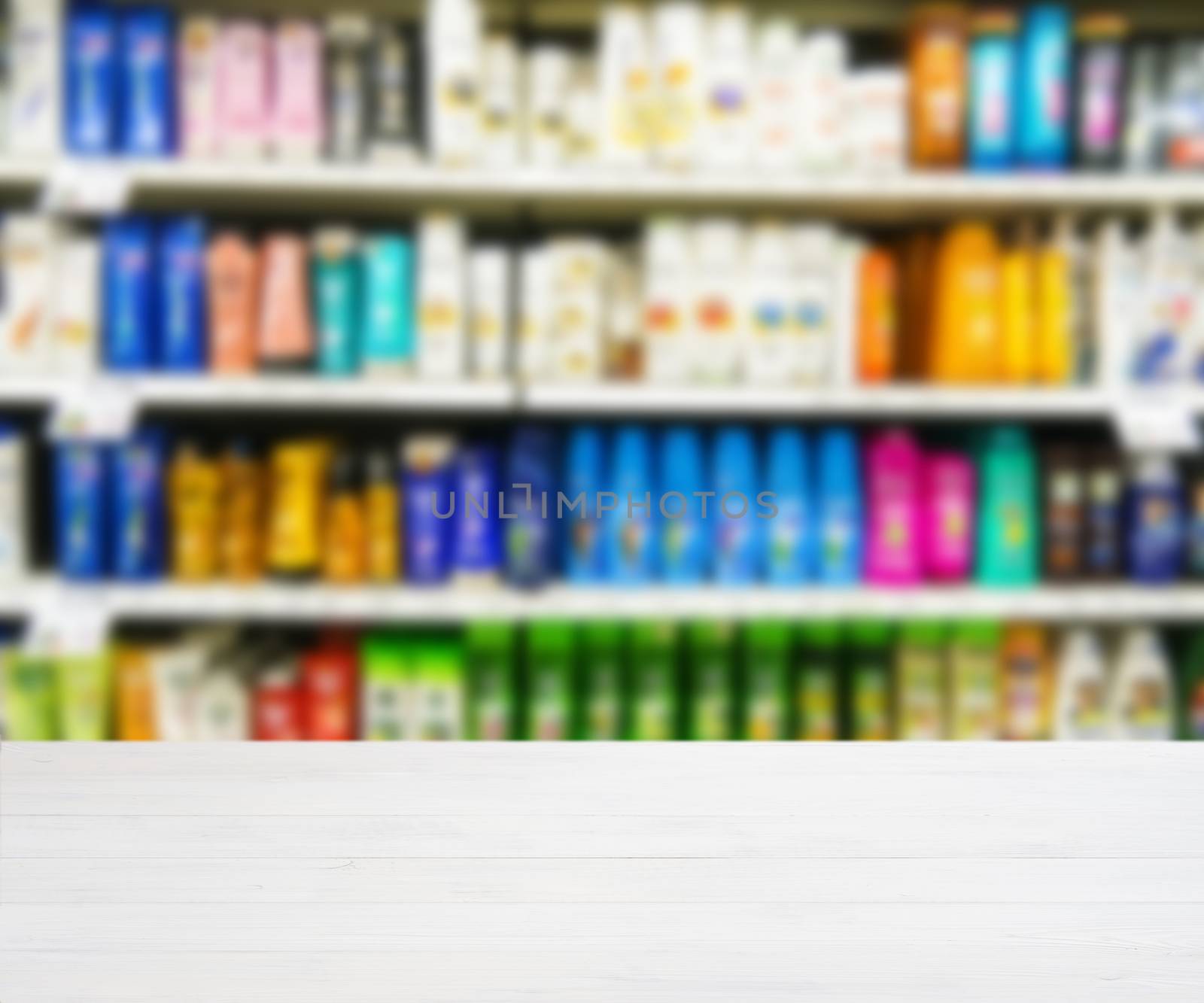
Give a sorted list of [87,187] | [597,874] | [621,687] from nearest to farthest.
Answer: [597,874] < [87,187] < [621,687]

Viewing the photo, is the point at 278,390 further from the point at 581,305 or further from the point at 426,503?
the point at 581,305

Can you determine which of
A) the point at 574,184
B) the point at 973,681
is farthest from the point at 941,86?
the point at 973,681

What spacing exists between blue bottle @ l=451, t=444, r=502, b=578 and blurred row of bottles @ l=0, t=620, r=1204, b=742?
0.40ft

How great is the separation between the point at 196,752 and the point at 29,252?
1641 mm

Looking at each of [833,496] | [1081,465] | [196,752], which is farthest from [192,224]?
[1081,465]

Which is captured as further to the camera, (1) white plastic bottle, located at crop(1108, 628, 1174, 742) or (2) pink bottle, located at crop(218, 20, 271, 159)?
(1) white plastic bottle, located at crop(1108, 628, 1174, 742)

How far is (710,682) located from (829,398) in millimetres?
575

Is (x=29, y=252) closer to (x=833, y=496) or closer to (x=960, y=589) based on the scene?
(x=833, y=496)

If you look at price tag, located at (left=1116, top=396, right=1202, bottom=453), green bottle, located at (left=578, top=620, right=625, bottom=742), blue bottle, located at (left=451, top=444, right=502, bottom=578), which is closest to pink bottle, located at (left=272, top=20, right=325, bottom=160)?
blue bottle, located at (left=451, top=444, right=502, bottom=578)

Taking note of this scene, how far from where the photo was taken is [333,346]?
5.98ft

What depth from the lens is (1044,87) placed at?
1810mm

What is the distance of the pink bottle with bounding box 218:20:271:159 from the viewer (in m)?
1.80

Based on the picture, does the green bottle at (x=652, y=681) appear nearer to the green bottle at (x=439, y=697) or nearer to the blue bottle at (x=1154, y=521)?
the green bottle at (x=439, y=697)

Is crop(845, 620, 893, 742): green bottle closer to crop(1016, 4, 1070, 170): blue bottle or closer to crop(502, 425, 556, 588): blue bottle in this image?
crop(502, 425, 556, 588): blue bottle
